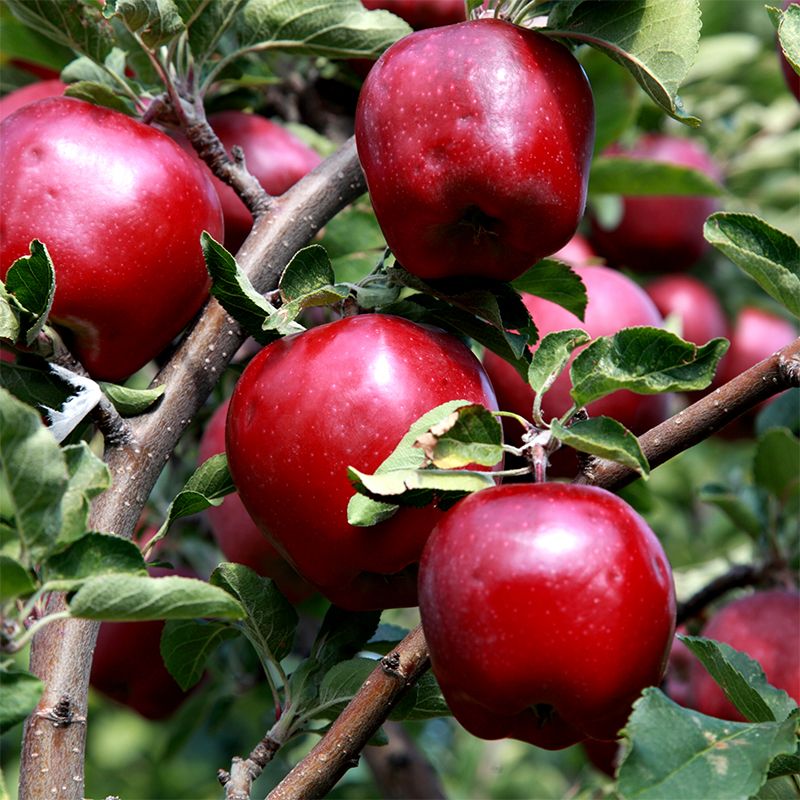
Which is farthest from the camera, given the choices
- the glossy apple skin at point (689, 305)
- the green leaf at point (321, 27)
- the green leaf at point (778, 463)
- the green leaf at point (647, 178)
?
the glossy apple skin at point (689, 305)

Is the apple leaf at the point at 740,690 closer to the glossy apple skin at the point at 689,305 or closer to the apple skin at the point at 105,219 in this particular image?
the apple skin at the point at 105,219

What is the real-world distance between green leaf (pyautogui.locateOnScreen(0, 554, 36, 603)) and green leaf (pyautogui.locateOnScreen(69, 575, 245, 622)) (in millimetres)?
25

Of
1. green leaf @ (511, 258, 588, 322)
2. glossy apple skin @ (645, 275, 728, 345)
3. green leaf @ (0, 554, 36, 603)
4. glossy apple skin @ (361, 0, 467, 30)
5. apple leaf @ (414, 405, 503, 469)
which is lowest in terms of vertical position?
glossy apple skin @ (645, 275, 728, 345)

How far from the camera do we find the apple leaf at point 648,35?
780 millimetres

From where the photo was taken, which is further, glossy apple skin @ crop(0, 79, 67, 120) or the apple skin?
glossy apple skin @ crop(0, 79, 67, 120)

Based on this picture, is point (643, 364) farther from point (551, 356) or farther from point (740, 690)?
point (740, 690)

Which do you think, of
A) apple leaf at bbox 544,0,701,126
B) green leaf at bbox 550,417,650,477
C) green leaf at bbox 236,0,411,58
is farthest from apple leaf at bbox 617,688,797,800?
green leaf at bbox 236,0,411,58

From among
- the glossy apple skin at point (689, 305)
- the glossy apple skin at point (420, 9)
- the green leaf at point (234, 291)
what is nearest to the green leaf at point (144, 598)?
the green leaf at point (234, 291)

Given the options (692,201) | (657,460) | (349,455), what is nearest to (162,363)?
(349,455)

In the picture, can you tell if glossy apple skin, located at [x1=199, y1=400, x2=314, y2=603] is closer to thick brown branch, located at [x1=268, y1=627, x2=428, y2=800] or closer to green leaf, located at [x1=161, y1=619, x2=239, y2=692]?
green leaf, located at [x1=161, y1=619, x2=239, y2=692]

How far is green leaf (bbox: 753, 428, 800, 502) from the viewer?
1.30 metres

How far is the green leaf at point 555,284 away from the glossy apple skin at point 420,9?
41cm

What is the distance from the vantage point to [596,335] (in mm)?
1197

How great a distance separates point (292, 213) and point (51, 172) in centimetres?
21
